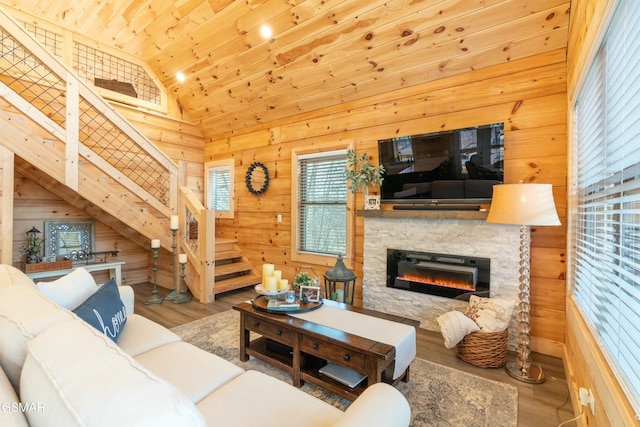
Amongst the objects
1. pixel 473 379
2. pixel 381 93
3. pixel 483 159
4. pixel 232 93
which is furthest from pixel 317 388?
pixel 232 93

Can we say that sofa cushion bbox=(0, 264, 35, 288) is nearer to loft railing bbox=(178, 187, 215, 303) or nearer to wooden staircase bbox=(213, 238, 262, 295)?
loft railing bbox=(178, 187, 215, 303)

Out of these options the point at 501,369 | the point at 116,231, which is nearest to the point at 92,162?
the point at 116,231

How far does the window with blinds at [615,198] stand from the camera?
3.60 feet

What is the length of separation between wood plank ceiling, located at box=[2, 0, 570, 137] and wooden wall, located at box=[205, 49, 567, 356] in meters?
0.13

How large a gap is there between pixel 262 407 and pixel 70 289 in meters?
1.33

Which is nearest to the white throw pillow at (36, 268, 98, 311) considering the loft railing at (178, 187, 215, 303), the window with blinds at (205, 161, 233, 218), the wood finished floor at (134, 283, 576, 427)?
the wood finished floor at (134, 283, 576, 427)

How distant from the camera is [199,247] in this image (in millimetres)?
4102

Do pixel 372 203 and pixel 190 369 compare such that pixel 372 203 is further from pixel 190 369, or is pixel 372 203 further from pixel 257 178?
pixel 190 369

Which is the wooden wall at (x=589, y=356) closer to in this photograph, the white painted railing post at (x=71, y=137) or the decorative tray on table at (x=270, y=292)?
the decorative tray on table at (x=270, y=292)

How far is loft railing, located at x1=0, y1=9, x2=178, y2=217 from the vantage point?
3.12m

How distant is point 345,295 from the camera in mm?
3238

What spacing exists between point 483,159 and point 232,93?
3.56 m

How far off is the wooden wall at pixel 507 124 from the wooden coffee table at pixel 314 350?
1489 millimetres

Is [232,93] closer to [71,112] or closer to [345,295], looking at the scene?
[71,112]
